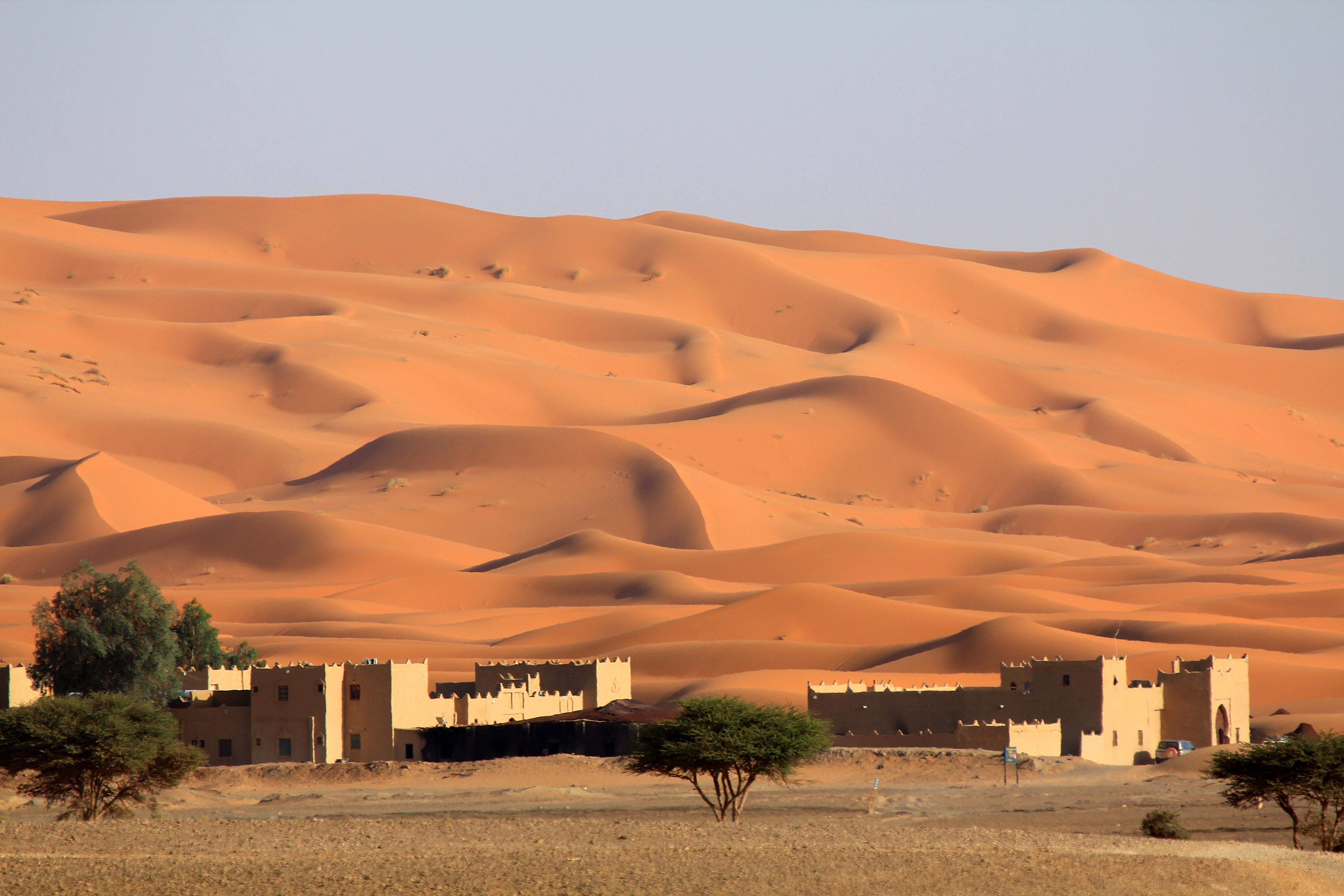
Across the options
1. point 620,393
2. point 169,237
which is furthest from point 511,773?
point 169,237

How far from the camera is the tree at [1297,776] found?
31734mm

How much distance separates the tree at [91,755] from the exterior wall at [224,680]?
1574 cm

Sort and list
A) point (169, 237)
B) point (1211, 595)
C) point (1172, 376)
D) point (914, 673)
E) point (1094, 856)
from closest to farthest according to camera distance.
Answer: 1. point (1094, 856)
2. point (914, 673)
3. point (1211, 595)
4. point (1172, 376)
5. point (169, 237)

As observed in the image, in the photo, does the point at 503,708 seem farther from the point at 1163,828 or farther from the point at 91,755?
the point at 1163,828

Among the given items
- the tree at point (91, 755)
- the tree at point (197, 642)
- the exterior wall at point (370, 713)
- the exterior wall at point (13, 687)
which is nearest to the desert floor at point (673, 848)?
the tree at point (91, 755)

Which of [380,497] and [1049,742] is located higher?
[380,497]

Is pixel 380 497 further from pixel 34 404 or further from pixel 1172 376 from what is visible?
pixel 1172 376

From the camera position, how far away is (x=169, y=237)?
194500 millimetres

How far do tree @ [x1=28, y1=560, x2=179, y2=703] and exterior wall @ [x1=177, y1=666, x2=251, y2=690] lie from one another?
3.01 feet

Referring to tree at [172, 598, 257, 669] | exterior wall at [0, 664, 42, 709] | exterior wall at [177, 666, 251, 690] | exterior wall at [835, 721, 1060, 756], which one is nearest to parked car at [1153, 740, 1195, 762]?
exterior wall at [835, 721, 1060, 756]

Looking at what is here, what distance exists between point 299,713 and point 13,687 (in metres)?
9.58

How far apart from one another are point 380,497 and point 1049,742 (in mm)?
68458

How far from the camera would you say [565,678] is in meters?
55.2

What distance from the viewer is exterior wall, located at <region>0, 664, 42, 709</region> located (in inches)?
2071
